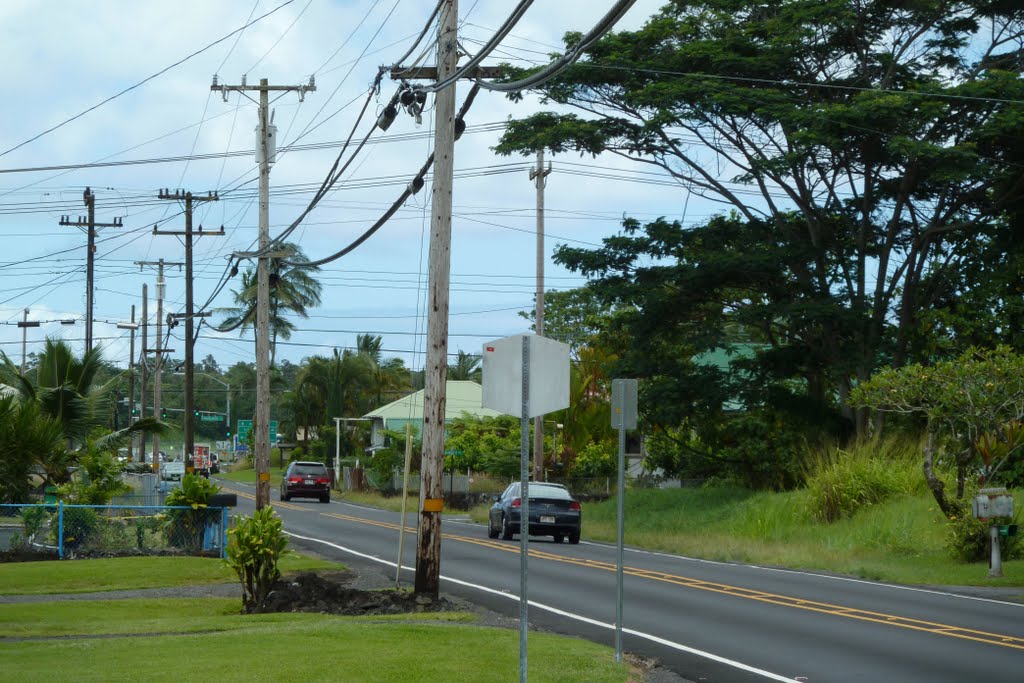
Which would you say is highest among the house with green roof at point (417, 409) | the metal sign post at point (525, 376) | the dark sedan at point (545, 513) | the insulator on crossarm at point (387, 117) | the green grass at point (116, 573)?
the insulator on crossarm at point (387, 117)

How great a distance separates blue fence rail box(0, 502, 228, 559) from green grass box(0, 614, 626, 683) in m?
12.3

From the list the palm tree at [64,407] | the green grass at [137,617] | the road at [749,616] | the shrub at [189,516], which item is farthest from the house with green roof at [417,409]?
the green grass at [137,617]

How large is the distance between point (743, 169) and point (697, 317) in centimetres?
503

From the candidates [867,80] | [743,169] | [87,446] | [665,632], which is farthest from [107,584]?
[867,80]

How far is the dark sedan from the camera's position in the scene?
31453 mm

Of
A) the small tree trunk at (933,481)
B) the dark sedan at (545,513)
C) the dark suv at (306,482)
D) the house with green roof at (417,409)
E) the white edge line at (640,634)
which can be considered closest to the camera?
the white edge line at (640,634)

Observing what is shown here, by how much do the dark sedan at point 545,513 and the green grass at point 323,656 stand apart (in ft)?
54.1

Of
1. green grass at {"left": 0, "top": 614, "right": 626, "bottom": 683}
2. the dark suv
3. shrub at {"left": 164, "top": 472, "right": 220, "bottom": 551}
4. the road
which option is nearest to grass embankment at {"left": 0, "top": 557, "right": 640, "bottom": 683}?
green grass at {"left": 0, "top": 614, "right": 626, "bottom": 683}

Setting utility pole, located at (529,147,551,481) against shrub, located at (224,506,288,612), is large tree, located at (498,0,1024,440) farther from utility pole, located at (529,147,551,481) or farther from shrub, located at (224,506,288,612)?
shrub, located at (224,506,288,612)

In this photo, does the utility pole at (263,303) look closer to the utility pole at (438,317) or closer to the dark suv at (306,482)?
the utility pole at (438,317)

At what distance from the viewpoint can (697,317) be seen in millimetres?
38469

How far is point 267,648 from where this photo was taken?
42.0 feet

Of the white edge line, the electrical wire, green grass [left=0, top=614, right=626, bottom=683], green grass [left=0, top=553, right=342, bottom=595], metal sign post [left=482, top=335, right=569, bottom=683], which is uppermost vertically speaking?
the electrical wire

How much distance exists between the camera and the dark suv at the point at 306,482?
54.3 metres
